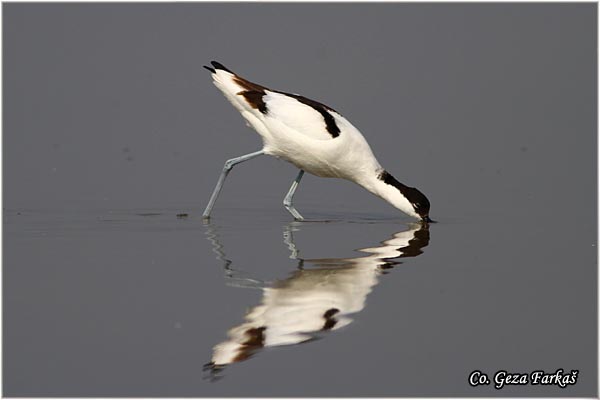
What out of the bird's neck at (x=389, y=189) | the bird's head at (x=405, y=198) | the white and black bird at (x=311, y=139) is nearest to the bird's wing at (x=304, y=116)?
the white and black bird at (x=311, y=139)

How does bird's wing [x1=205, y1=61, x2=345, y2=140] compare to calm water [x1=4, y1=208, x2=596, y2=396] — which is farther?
bird's wing [x1=205, y1=61, x2=345, y2=140]

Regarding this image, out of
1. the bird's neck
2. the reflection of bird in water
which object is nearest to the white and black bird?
the bird's neck

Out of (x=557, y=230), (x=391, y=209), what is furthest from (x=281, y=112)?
(x=557, y=230)

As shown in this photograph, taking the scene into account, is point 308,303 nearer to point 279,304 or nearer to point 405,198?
point 279,304

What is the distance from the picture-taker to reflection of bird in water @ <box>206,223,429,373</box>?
5879 millimetres

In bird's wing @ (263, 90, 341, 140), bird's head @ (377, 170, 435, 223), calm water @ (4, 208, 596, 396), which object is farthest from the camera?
bird's head @ (377, 170, 435, 223)

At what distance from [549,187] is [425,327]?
7.91 m

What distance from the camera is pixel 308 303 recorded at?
22.2ft

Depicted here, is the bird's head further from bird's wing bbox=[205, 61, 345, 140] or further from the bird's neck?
bird's wing bbox=[205, 61, 345, 140]

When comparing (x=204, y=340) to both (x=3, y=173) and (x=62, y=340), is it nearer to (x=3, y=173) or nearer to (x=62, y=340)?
(x=62, y=340)

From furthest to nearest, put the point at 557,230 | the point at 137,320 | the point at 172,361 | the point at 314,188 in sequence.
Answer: the point at 314,188 < the point at 557,230 < the point at 137,320 < the point at 172,361

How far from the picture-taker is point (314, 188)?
1353cm

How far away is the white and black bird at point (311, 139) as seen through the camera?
1037cm

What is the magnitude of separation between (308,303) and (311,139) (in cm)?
380
